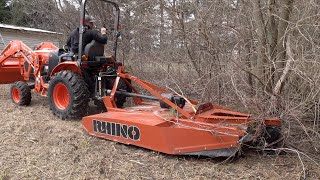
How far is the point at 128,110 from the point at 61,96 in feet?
5.28

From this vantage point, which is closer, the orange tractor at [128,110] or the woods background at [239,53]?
the orange tractor at [128,110]

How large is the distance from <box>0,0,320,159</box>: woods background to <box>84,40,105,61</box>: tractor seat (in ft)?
4.45

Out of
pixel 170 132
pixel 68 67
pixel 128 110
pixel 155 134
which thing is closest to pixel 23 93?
pixel 68 67

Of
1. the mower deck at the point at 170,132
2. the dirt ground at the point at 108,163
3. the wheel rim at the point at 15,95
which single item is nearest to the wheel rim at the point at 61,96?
the dirt ground at the point at 108,163

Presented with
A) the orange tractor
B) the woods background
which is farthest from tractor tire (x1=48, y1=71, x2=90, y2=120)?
the woods background

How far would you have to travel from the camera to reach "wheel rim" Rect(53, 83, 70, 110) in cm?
639

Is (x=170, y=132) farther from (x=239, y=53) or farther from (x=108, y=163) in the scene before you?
(x=239, y=53)

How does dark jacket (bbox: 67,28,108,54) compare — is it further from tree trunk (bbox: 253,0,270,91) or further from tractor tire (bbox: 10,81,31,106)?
tree trunk (bbox: 253,0,270,91)

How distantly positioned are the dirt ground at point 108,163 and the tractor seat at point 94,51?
1461 millimetres

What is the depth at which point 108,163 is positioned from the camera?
14.3ft

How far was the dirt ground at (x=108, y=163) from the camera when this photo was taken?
4031mm

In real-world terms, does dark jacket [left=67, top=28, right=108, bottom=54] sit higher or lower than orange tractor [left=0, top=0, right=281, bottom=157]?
higher

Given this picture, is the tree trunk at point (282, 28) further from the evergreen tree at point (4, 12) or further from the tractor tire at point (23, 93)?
the evergreen tree at point (4, 12)

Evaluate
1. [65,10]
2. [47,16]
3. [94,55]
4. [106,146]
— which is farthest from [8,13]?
[106,146]
